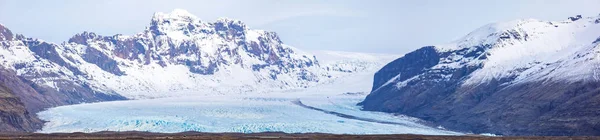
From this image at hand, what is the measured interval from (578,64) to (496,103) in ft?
58.6

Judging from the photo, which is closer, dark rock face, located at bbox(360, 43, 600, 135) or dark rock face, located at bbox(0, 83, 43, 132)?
dark rock face, located at bbox(360, 43, 600, 135)

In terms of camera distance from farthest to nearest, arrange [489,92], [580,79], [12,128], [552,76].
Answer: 1. [489,92]
2. [552,76]
3. [580,79]
4. [12,128]

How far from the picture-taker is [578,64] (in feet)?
598

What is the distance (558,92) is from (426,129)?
25586 mm

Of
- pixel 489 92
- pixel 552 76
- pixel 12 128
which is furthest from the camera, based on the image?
pixel 489 92

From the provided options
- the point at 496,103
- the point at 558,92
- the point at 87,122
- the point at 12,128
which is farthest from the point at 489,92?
the point at 12,128

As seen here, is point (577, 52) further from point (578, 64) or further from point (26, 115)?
point (26, 115)

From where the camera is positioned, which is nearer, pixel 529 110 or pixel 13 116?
pixel 13 116

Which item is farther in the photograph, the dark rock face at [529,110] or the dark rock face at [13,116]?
the dark rock face at [13,116]

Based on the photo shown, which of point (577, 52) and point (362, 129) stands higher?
point (577, 52)

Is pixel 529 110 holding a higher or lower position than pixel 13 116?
lower

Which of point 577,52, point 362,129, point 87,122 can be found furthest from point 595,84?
point 87,122

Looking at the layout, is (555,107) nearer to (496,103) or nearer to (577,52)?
(496,103)

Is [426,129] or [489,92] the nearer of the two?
[426,129]
